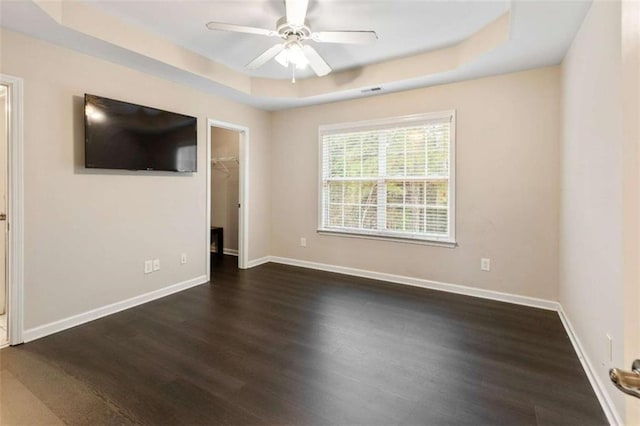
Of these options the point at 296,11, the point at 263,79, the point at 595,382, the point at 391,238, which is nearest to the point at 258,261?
the point at 391,238

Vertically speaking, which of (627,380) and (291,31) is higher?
(291,31)

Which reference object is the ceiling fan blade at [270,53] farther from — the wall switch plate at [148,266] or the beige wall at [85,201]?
the wall switch plate at [148,266]

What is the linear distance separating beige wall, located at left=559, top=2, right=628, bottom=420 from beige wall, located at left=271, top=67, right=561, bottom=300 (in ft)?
1.24

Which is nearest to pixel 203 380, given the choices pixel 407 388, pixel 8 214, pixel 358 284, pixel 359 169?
pixel 407 388

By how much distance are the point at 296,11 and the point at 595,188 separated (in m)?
2.33

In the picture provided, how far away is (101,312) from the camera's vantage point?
307 centimetres

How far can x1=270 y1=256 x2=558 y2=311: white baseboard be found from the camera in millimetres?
3335

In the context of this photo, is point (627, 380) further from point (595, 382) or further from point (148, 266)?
point (148, 266)

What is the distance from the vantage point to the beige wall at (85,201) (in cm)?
259

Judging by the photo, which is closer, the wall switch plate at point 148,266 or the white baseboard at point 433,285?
the white baseboard at point 433,285

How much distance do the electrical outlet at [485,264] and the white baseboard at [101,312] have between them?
3.49 m

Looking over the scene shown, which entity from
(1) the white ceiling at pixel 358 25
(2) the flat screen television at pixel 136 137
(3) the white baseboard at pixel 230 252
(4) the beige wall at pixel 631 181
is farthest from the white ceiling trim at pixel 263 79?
(3) the white baseboard at pixel 230 252

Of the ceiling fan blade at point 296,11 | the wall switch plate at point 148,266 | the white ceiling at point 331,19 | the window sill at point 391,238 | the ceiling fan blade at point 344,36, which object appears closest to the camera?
the ceiling fan blade at point 296,11

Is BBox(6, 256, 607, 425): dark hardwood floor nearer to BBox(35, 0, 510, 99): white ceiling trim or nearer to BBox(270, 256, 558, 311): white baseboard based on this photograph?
BBox(270, 256, 558, 311): white baseboard
